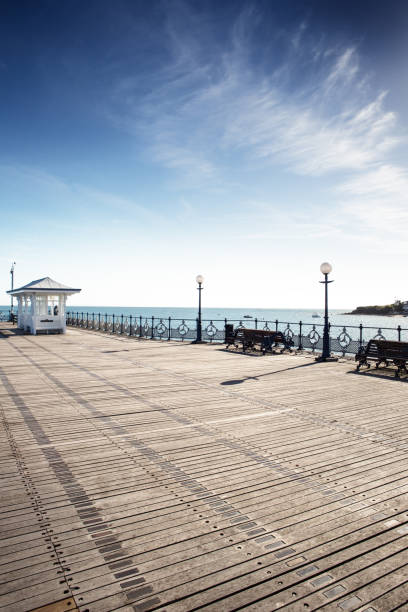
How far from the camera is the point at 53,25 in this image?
1310cm

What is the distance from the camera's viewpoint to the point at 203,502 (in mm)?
3961

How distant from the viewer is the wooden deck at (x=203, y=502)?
274cm

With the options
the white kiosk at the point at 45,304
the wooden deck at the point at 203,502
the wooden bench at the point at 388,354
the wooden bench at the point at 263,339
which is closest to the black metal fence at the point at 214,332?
the wooden bench at the point at 263,339

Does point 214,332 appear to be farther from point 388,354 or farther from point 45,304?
point 45,304

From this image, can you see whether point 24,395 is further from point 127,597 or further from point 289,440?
point 127,597

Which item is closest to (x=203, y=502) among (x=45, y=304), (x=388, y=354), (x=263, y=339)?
(x=388, y=354)

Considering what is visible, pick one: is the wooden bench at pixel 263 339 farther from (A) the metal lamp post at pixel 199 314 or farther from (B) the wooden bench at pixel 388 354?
(B) the wooden bench at pixel 388 354

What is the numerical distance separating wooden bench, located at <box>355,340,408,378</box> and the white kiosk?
20498 millimetres

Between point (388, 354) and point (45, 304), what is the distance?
22.8 m

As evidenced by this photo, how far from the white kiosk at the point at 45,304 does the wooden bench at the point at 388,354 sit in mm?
20498

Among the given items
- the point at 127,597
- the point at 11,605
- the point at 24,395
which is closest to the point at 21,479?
the point at 11,605

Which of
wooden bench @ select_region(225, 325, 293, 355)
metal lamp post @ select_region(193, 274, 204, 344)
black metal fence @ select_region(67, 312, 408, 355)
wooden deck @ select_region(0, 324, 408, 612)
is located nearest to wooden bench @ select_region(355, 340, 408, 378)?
black metal fence @ select_region(67, 312, 408, 355)

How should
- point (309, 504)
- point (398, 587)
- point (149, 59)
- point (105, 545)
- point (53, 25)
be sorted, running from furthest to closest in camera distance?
point (149, 59), point (53, 25), point (309, 504), point (105, 545), point (398, 587)

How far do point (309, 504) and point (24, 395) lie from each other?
689 centimetres
